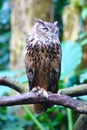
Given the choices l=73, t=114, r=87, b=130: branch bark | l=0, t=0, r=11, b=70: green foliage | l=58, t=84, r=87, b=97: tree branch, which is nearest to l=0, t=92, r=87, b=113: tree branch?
l=58, t=84, r=87, b=97: tree branch

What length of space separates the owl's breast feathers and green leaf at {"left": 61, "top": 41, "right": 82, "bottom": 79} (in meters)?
0.51

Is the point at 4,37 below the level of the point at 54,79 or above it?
above

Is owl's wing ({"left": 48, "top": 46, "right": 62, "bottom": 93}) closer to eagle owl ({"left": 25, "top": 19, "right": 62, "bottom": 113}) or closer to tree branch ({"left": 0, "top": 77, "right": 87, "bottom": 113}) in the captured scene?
eagle owl ({"left": 25, "top": 19, "right": 62, "bottom": 113})

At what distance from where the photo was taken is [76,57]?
8.95ft

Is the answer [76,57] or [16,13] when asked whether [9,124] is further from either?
[16,13]

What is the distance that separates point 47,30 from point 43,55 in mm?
119

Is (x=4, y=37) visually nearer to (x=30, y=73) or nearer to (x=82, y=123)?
(x=30, y=73)

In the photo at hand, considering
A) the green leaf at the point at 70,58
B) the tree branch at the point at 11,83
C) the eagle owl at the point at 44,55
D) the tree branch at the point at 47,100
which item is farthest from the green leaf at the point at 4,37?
the tree branch at the point at 47,100

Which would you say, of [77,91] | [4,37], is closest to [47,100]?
[77,91]

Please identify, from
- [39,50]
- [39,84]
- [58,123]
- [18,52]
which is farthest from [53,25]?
[18,52]

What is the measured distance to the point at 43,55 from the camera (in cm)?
195

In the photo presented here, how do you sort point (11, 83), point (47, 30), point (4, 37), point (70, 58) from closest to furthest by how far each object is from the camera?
1. point (11, 83)
2. point (47, 30)
3. point (70, 58)
4. point (4, 37)

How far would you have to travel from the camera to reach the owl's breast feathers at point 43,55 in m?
1.93

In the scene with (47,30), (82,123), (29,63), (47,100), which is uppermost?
(47,30)
